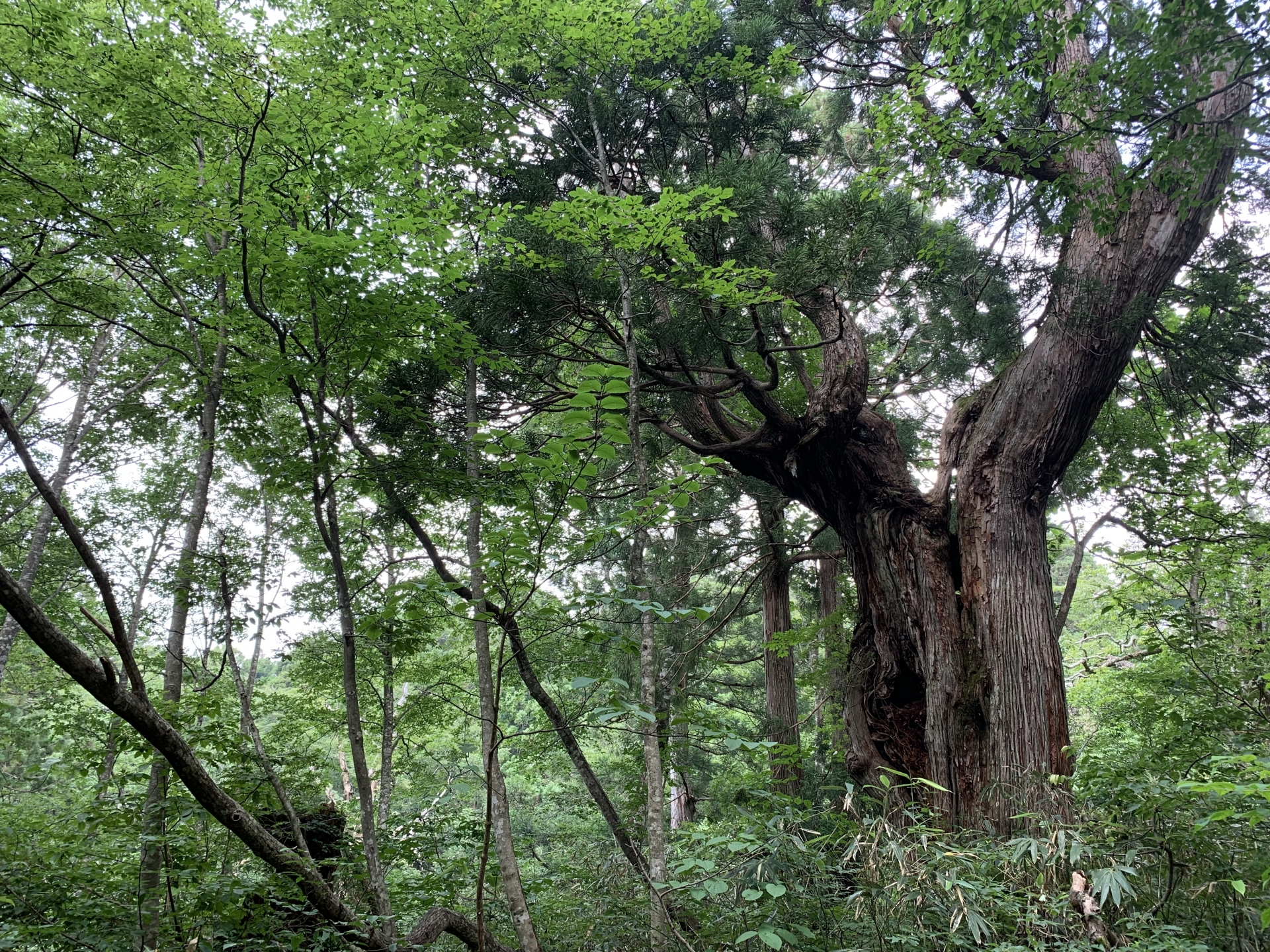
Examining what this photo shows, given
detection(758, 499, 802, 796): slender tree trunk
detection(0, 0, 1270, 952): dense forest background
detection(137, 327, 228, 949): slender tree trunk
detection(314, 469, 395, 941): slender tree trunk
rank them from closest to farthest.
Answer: detection(0, 0, 1270, 952): dense forest background → detection(314, 469, 395, 941): slender tree trunk → detection(137, 327, 228, 949): slender tree trunk → detection(758, 499, 802, 796): slender tree trunk

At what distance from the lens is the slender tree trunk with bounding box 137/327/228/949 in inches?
119

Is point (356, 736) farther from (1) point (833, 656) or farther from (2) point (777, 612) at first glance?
(2) point (777, 612)

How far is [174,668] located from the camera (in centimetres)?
415

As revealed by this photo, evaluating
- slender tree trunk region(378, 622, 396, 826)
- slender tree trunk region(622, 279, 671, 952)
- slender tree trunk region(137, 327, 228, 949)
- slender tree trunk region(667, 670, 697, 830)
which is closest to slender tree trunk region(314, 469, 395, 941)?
slender tree trunk region(378, 622, 396, 826)

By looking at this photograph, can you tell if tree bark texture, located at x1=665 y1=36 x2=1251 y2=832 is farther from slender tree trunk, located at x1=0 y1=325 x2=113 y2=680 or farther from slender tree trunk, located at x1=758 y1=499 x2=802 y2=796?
slender tree trunk, located at x1=0 y1=325 x2=113 y2=680

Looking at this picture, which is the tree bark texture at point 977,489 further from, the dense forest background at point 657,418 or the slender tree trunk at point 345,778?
the slender tree trunk at point 345,778

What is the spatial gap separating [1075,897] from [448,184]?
Answer: 4831 millimetres

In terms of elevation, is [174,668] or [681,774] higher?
[174,668]

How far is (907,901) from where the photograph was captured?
220cm

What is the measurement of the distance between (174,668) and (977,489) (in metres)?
5.71

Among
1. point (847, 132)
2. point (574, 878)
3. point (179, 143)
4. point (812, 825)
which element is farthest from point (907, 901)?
point (847, 132)

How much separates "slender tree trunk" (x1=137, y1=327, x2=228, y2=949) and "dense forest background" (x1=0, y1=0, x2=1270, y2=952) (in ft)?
0.15

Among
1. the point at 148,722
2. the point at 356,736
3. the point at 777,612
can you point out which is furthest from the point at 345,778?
the point at 148,722

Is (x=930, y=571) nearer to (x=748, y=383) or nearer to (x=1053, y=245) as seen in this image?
(x=748, y=383)
